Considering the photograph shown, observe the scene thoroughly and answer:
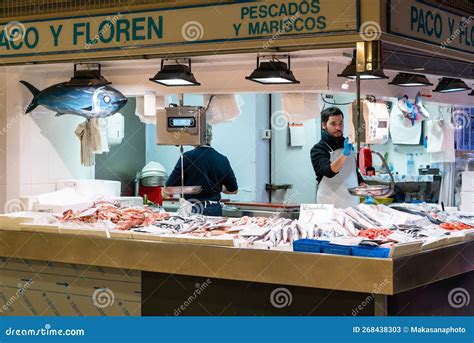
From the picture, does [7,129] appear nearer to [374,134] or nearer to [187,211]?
[187,211]

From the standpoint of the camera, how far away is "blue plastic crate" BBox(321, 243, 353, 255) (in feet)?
13.3

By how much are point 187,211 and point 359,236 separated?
6.53 ft

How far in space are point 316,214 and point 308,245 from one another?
94 cm

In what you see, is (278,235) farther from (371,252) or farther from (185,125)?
(185,125)

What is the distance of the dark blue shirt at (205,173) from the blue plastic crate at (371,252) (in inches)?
135

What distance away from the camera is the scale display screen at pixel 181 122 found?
595cm

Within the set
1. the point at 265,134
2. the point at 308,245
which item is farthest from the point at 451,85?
the point at 265,134

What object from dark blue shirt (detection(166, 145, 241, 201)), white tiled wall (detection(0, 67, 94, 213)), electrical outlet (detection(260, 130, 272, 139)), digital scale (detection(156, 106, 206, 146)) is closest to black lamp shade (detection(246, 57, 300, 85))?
digital scale (detection(156, 106, 206, 146))

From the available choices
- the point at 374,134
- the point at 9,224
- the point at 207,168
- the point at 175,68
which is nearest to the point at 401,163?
the point at 207,168

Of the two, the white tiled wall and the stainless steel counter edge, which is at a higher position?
the white tiled wall

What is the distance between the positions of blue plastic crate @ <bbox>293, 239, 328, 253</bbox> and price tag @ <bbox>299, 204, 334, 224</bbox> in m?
0.78

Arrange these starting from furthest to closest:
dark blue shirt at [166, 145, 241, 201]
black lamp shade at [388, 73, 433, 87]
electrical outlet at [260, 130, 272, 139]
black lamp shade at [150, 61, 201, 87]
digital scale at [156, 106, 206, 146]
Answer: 1. electrical outlet at [260, 130, 272, 139]
2. dark blue shirt at [166, 145, 241, 201]
3. black lamp shade at [388, 73, 433, 87]
4. digital scale at [156, 106, 206, 146]
5. black lamp shade at [150, 61, 201, 87]

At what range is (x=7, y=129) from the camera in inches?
254

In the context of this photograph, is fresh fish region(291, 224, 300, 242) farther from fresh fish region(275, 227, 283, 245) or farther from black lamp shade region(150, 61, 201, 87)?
black lamp shade region(150, 61, 201, 87)
